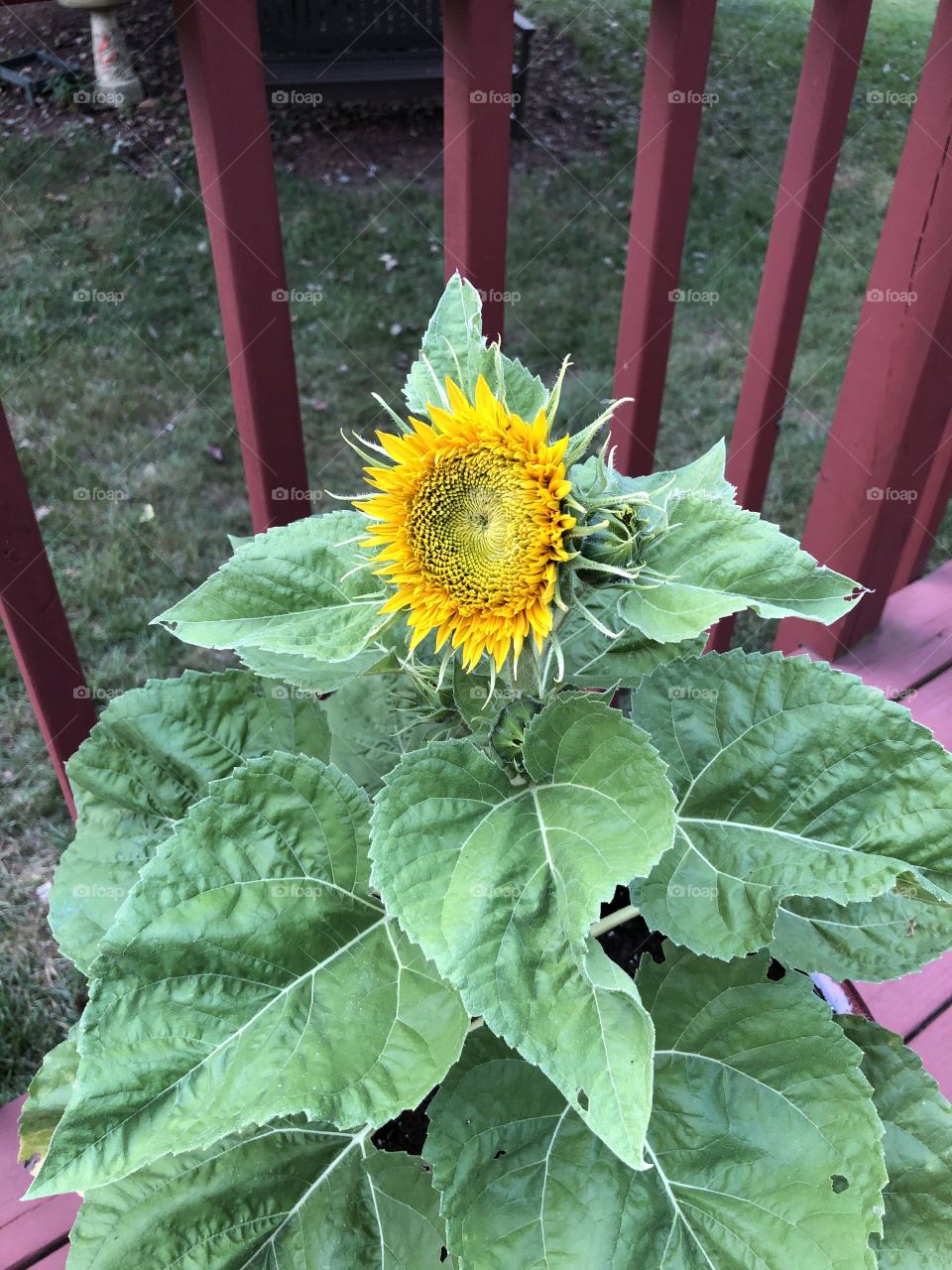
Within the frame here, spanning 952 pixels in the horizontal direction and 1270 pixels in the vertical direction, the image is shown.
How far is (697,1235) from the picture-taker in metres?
0.80

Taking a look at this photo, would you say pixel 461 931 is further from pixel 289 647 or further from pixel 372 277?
pixel 372 277

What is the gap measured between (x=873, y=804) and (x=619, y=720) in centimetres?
24

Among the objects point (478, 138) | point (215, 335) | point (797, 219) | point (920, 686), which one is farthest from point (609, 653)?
point (215, 335)

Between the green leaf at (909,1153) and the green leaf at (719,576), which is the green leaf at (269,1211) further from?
the green leaf at (719,576)

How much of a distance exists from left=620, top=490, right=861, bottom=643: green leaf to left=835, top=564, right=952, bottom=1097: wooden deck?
0.73m

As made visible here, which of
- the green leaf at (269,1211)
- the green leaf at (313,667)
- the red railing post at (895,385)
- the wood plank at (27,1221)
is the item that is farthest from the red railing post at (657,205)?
the wood plank at (27,1221)

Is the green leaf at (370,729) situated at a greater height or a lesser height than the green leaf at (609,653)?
lesser

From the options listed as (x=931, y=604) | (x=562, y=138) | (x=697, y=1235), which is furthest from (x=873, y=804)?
(x=562, y=138)

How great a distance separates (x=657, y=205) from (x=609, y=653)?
1.95 feet

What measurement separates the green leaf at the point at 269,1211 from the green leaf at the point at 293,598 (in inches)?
16.6

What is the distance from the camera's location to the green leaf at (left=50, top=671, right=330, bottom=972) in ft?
3.09

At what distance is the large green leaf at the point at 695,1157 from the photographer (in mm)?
791

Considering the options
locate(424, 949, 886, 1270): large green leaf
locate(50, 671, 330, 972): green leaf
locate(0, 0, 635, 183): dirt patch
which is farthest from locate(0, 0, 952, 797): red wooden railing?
locate(0, 0, 635, 183): dirt patch

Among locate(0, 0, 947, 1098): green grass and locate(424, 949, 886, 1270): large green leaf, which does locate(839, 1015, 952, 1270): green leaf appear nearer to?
locate(424, 949, 886, 1270): large green leaf
